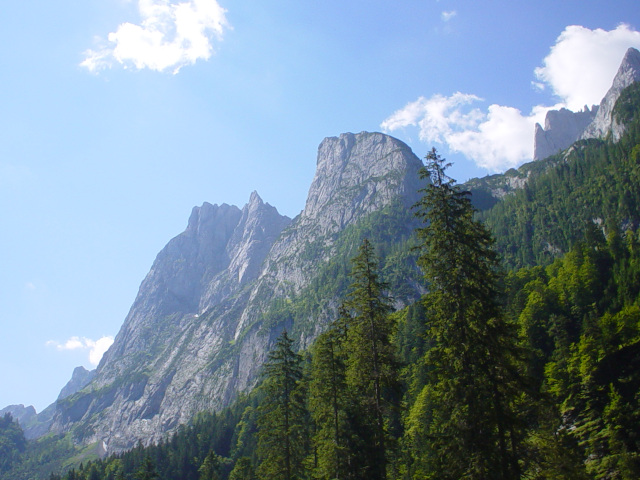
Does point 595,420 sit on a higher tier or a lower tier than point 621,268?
lower

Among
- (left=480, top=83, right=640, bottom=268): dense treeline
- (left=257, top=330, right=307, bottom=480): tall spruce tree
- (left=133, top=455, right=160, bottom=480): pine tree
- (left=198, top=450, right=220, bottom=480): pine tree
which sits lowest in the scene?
(left=198, top=450, right=220, bottom=480): pine tree

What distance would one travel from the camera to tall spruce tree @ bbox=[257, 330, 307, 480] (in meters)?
34.2

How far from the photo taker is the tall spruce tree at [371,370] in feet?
89.1

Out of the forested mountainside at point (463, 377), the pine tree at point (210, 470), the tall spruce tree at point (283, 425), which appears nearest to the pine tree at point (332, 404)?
the forested mountainside at point (463, 377)

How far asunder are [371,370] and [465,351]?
9.77m

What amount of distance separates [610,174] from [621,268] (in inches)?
3380

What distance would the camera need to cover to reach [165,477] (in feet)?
358

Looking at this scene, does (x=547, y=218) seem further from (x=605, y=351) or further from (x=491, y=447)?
(x=491, y=447)

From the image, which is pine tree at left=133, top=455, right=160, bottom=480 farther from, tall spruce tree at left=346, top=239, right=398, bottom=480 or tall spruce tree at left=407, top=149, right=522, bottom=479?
tall spruce tree at left=407, top=149, right=522, bottom=479

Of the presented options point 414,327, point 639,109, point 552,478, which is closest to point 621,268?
point 414,327

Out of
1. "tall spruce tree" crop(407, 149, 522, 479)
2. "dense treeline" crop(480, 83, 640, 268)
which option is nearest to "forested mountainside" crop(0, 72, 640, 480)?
"tall spruce tree" crop(407, 149, 522, 479)

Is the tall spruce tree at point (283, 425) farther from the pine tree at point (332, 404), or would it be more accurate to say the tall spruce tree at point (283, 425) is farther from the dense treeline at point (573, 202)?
the dense treeline at point (573, 202)

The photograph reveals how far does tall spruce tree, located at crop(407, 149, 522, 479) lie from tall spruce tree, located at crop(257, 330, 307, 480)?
1669 cm

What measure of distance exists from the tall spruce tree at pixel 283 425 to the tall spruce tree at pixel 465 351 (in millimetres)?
16690
